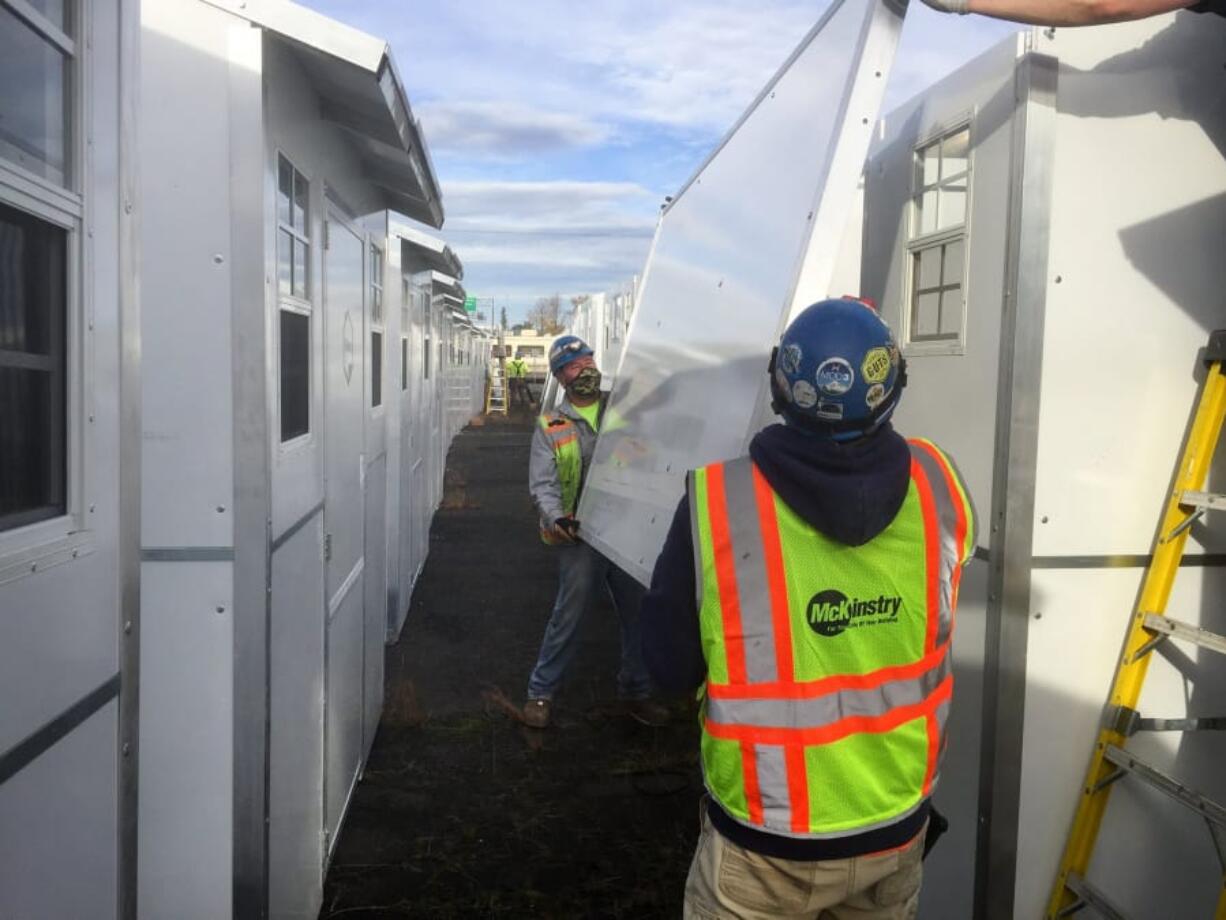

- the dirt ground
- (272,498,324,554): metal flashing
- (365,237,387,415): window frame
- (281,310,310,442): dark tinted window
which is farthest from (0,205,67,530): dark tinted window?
(365,237,387,415): window frame

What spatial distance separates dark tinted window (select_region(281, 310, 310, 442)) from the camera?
3.47 m

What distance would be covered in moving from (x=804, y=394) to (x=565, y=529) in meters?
4.05

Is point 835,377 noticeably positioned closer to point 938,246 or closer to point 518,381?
point 938,246

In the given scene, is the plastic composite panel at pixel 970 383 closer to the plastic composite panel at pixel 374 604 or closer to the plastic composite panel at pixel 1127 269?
the plastic composite panel at pixel 1127 269

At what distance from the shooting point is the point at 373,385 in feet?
20.4

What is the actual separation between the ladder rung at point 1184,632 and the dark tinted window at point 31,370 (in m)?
2.54

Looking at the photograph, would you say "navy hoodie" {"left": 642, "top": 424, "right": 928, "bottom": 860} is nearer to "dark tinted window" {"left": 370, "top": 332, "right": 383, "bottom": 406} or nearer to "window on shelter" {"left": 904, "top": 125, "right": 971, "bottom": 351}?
"window on shelter" {"left": 904, "top": 125, "right": 971, "bottom": 351}

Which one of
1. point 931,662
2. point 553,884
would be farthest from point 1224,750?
point 553,884

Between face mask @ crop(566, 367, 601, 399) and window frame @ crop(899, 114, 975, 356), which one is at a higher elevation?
window frame @ crop(899, 114, 975, 356)

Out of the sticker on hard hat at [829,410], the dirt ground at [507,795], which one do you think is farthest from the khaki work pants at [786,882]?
the dirt ground at [507,795]

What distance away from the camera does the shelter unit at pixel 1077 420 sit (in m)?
2.75

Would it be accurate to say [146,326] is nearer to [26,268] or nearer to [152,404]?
[152,404]

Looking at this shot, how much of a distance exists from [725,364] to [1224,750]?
5.64 feet

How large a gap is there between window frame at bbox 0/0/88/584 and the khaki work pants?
1384mm
